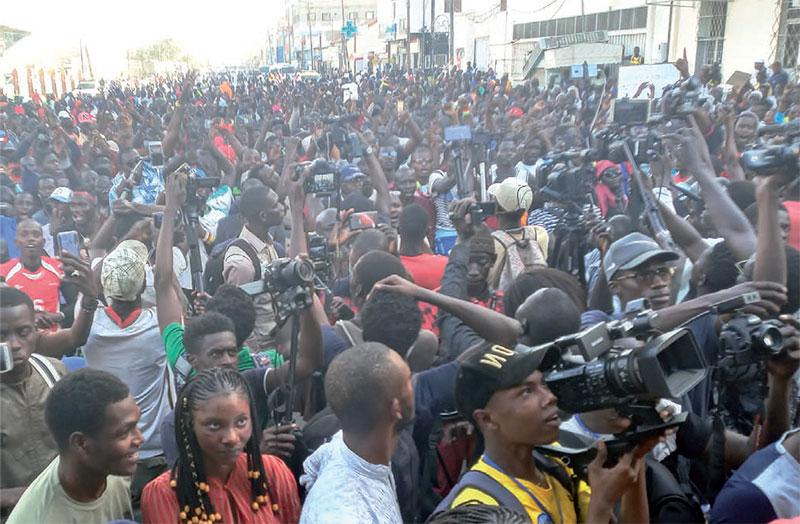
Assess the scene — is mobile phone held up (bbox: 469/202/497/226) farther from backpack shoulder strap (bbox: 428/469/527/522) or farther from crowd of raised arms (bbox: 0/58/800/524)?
backpack shoulder strap (bbox: 428/469/527/522)

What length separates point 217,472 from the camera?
2078 mm

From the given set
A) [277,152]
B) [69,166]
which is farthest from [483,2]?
[69,166]

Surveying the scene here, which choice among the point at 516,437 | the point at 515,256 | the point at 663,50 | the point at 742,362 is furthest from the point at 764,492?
the point at 663,50

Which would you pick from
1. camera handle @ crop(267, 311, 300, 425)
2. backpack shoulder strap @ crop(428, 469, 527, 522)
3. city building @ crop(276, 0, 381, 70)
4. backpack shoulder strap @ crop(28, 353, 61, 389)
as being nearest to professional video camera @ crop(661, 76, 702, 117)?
camera handle @ crop(267, 311, 300, 425)

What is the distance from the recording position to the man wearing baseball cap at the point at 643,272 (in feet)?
9.68

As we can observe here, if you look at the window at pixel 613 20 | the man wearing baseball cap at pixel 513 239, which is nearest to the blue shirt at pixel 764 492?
the man wearing baseball cap at pixel 513 239

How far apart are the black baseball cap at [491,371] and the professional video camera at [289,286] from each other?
Answer: 2.28 ft

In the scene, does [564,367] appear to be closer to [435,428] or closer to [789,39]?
[435,428]

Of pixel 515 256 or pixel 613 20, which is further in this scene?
pixel 613 20

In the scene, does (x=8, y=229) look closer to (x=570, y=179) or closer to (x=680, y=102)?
(x=570, y=179)

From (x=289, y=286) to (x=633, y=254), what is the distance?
138cm

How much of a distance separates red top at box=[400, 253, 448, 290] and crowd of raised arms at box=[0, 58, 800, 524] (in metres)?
0.01

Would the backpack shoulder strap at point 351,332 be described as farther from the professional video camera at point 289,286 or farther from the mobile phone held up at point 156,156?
the mobile phone held up at point 156,156

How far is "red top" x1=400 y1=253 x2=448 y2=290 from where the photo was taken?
3.91 meters
